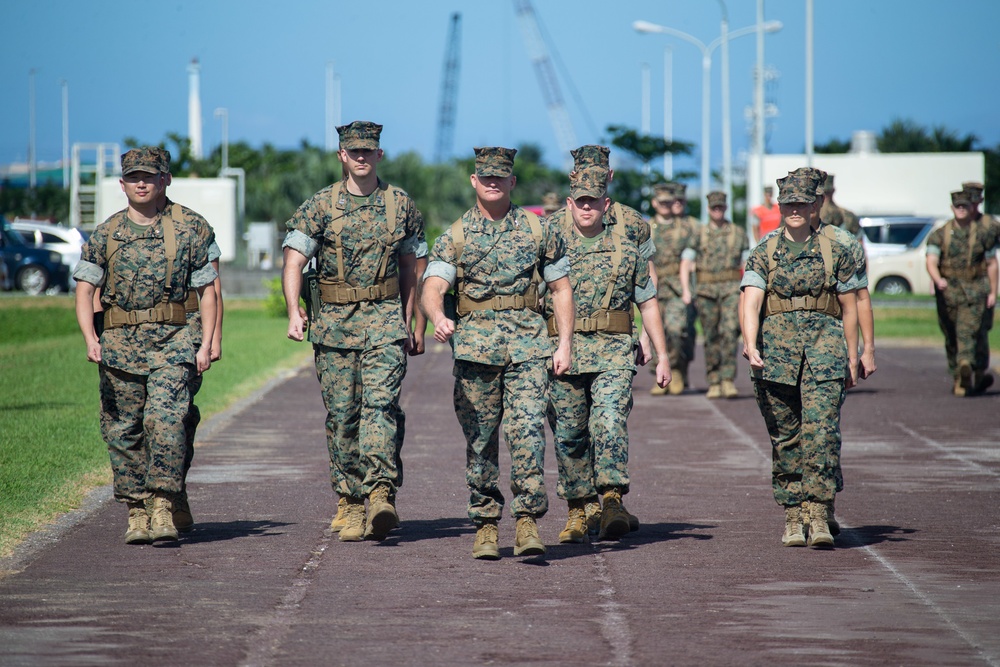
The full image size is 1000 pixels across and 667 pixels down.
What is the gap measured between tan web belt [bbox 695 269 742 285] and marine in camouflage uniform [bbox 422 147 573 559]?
30.3ft

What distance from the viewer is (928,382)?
741 inches

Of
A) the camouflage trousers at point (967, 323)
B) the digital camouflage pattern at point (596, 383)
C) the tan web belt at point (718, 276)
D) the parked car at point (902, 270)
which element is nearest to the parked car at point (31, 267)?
the parked car at point (902, 270)

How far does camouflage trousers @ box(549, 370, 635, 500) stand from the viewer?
827 cm

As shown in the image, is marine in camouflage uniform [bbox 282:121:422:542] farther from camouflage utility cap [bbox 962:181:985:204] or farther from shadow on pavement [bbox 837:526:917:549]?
camouflage utility cap [bbox 962:181:985:204]

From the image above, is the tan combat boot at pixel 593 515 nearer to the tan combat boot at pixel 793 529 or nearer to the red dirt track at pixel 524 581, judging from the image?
the red dirt track at pixel 524 581

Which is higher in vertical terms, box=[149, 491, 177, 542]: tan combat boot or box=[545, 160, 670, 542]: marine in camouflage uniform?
box=[545, 160, 670, 542]: marine in camouflage uniform

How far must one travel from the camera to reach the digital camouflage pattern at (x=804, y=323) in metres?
8.27

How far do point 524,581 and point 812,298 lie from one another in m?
2.26

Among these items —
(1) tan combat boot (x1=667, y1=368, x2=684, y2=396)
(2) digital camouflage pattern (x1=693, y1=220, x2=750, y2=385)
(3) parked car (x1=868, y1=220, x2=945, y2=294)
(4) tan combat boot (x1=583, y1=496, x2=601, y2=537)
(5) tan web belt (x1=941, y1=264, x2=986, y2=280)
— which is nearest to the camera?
(4) tan combat boot (x1=583, y1=496, x2=601, y2=537)

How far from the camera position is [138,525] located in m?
8.25

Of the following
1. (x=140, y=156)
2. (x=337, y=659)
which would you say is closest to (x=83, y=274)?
(x=140, y=156)

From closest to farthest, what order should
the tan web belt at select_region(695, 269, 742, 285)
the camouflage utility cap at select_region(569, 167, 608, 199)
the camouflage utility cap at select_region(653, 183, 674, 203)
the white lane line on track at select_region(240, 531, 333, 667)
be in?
the white lane line on track at select_region(240, 531, 333, 667) < the camouflage utility cap at select_region(569, 167, 608, 199) < the camouflage utility cap at select_region(653, 183, 674, 203) < the tan web belt at select_region(695, 269, 742, 285)

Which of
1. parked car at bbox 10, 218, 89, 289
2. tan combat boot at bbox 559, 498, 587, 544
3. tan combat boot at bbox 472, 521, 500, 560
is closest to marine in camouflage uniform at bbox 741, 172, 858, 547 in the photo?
tan combat boot at bbox 559, 498, 587, 544

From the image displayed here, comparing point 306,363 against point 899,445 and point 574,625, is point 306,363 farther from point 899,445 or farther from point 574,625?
point 574,625
